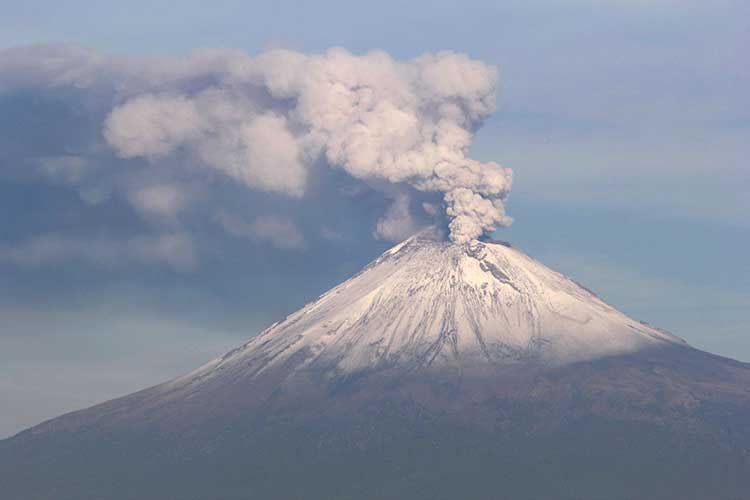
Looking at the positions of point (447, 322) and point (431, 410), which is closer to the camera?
point (431, 410)

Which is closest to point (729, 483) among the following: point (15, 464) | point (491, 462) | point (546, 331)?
point (491, 462)

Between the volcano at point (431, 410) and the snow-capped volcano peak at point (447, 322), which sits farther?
the snow-capped volcano peak at point (447, 322)

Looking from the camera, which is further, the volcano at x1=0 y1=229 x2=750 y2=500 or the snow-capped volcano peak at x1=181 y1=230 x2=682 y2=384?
the snow-capped volcano peak at x1=181 y1=230 x2=682 y2=384

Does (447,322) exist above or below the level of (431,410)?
above

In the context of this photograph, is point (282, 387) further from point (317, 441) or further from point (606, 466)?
point (606, 466)
